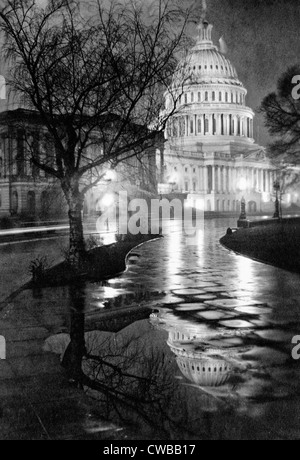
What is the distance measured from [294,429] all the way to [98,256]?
61.5ft

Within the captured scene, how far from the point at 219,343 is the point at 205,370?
5.66ft

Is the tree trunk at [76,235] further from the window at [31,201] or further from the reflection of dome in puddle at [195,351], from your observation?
the window at [31,201]

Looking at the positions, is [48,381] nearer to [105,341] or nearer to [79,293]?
[105,341]

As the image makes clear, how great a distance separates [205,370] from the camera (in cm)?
838

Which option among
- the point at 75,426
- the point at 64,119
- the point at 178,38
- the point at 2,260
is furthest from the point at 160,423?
the point at 2,260

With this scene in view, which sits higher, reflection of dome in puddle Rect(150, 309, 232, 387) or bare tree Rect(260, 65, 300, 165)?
bare tree Rect(260, 65, 300, 165)

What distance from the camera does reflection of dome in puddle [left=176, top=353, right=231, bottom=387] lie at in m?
7.87

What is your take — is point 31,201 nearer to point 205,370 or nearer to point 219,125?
point 219,125

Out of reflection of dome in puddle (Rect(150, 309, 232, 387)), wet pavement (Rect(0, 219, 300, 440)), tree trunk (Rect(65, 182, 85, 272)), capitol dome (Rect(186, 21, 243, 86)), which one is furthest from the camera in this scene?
capitol dome (Rect(186, 21, 243, 86))

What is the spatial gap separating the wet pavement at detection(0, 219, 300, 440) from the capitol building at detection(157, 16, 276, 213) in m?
128

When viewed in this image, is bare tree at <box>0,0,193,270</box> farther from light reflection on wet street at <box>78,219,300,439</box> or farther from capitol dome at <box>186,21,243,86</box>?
capitol dome at <box>186,21,243,86</box>

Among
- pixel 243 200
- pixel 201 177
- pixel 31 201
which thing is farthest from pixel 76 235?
pixel 201 177

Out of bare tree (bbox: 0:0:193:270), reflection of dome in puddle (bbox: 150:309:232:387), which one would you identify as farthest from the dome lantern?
reflection of dome in puddle (bbox: 150:309:232:387)

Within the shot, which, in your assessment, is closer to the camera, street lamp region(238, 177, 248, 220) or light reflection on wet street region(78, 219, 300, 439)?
light reflection on wet street region(78, 219, 300, 439)
